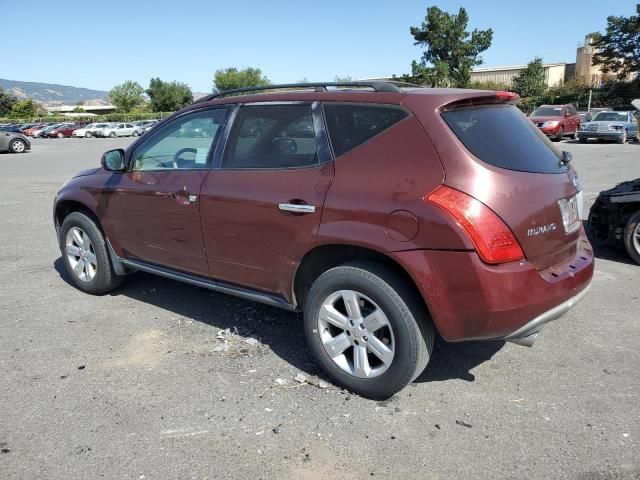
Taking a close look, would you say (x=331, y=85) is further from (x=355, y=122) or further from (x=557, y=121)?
(x=557, y=121)

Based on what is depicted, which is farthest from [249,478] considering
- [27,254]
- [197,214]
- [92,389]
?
[27,254]

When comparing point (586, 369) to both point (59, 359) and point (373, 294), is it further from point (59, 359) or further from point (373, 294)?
point (59, 359)

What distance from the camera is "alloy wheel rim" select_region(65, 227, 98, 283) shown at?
198 inches

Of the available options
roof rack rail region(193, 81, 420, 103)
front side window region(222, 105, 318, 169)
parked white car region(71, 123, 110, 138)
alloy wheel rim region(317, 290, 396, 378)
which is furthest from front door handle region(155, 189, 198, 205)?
parked white car region(71, 123, 110, 138)

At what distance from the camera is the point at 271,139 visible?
3703 millimetres

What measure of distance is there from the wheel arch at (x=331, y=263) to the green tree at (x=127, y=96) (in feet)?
322

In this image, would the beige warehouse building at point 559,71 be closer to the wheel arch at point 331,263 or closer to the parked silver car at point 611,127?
the parked silver car at point 611,127

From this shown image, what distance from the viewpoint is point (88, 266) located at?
5.10 meters

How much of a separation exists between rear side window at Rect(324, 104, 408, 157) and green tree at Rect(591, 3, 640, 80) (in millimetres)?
65707

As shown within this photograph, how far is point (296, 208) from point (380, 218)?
589 mm

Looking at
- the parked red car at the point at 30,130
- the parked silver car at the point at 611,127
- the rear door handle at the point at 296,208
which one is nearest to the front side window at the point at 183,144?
the rear door handle at the point at 296,208

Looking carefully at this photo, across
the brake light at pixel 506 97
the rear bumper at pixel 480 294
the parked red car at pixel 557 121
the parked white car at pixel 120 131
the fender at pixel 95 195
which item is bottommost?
the parked white car at pixel 120 131

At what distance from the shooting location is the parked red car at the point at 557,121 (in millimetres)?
26047

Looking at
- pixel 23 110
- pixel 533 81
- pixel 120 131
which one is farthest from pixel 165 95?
pixel 533 81
